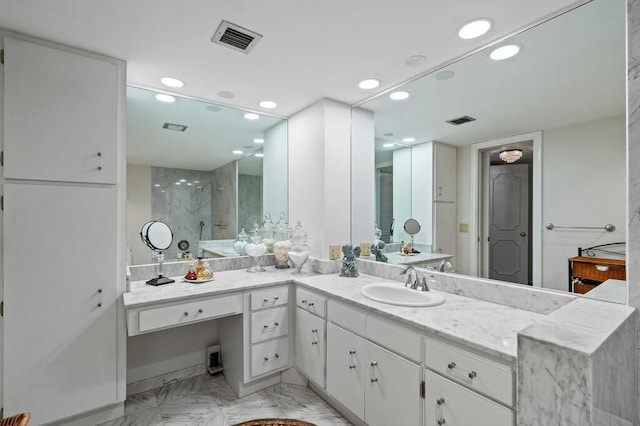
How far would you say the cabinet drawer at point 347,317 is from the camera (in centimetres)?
175

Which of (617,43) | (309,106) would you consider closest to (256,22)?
(309,106)

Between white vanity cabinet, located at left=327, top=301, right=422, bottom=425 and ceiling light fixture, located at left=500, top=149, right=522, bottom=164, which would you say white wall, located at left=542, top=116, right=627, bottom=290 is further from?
white vanity cabinet, located at left=327, top=301, right=422, bottom=425

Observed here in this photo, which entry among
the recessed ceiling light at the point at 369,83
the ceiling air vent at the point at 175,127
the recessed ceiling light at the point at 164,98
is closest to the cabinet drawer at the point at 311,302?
the recessed ceiling light at the point at 369,83

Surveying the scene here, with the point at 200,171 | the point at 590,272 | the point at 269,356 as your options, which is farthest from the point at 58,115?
the point at 590,272

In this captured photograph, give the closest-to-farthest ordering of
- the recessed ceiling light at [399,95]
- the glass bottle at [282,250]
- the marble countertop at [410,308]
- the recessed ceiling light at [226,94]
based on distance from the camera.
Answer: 1. the marble countertop at [410,308]
2. the recessed ceiling light at [399,95]
3. the recessed ceiling light at [226,94]
4. the glass bottle at [282,250]

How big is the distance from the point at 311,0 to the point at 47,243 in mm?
1969

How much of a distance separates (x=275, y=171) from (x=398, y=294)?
1736mm

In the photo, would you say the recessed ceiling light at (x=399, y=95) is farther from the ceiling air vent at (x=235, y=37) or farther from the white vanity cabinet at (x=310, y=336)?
the white vanity cabinet at (x=310, y=336)

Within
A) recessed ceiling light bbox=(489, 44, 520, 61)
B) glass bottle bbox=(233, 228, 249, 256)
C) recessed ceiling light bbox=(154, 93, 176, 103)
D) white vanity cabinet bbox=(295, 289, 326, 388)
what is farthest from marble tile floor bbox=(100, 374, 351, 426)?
recessed ceiling light bbox=(489, 44, 520, 61)

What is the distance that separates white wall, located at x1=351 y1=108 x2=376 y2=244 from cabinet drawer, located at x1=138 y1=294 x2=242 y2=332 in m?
1.18

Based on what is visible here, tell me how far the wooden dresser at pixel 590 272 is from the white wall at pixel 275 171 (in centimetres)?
223

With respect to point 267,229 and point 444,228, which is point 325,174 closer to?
point 267,229

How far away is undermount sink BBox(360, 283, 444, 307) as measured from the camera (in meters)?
1.80

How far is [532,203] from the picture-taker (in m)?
1.60
